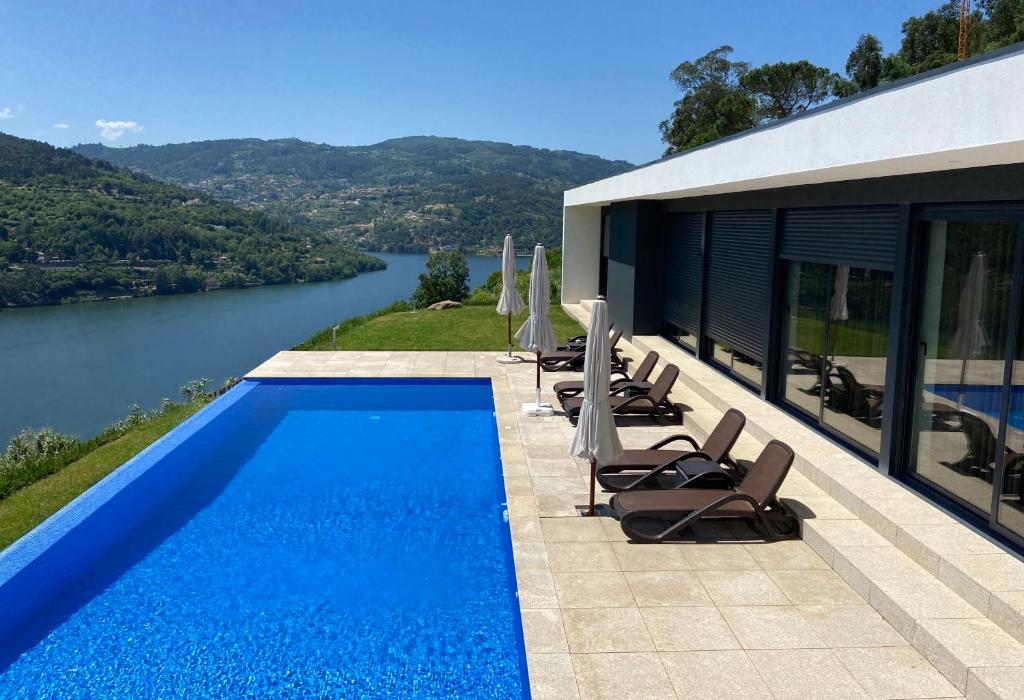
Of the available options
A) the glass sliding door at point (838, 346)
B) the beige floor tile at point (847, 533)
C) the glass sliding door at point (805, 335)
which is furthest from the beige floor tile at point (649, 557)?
the glass sliding door at point (805, 335)

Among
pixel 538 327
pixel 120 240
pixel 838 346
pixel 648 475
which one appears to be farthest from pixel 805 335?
pixel 120 240

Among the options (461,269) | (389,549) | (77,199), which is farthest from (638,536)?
(77,199)

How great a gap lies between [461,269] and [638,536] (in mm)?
34276

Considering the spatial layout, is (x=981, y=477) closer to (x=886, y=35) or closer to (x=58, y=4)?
(x=58, y=4)

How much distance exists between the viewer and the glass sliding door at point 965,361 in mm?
5895

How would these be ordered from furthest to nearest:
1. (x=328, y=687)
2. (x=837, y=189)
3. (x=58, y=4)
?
(x=58, y=4) < (x=837, y=189) < (x=328, y=687)

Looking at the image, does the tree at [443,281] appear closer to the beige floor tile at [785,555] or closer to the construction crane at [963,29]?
the construction crane at [963,29]

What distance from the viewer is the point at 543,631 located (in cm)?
522

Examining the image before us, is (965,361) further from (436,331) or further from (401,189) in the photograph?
(401,189)

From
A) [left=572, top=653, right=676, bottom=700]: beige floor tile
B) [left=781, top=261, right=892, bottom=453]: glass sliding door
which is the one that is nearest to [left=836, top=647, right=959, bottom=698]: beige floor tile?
[left=572, top=653, right=676, bottom=700]: beige floor tile

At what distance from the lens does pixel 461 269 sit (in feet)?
132

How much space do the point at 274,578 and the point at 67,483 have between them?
4.21m

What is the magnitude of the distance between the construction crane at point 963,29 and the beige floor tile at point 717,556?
1642 inches

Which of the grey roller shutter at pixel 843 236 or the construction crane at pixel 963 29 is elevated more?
the construction crane at pixel 963 29
